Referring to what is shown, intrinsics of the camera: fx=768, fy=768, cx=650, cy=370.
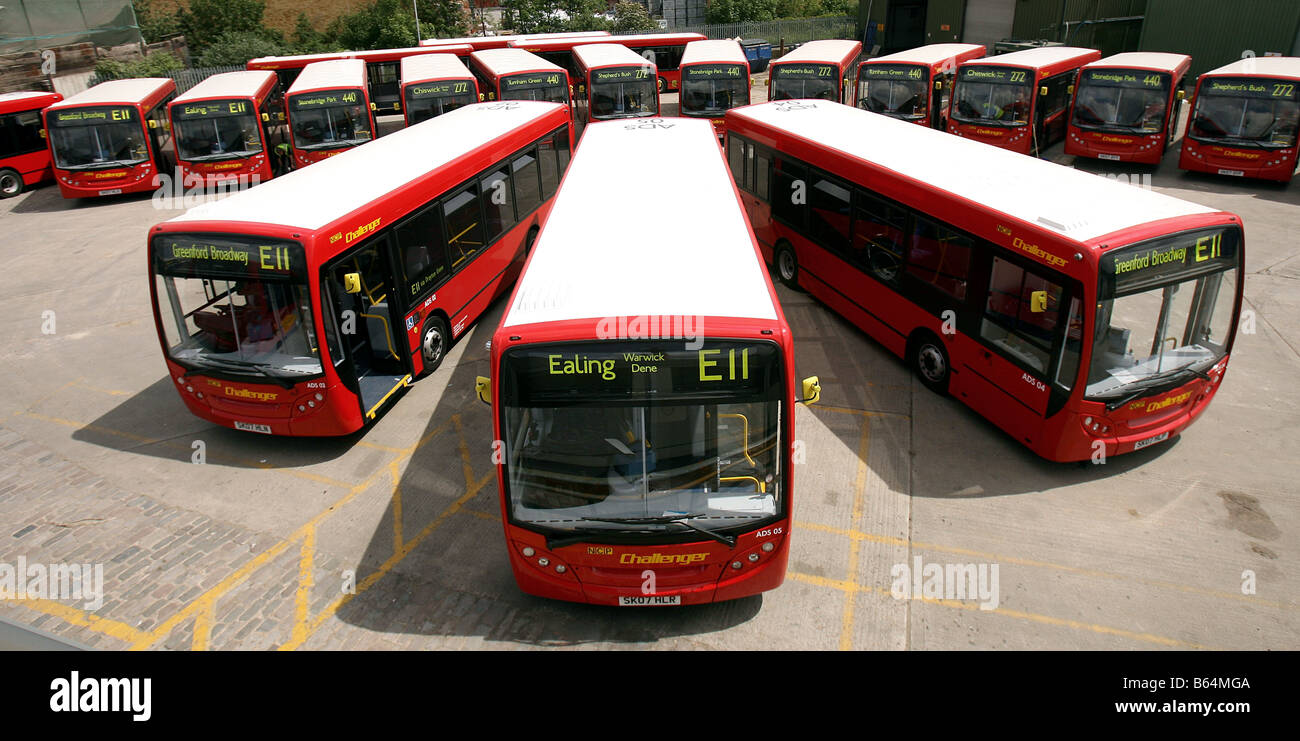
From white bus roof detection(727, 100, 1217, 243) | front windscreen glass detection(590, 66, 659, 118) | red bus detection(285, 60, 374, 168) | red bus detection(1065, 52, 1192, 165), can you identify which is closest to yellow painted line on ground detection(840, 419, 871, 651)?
white bus roof detection(727, 100, 1217, 243)

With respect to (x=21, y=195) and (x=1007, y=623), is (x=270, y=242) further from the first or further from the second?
(x=21, y=195)

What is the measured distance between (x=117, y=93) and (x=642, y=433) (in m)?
21.8

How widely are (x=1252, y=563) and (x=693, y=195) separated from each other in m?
6.37

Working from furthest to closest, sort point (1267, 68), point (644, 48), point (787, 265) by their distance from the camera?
point (644, 48) → point (1267, 68) → point (787, 265)

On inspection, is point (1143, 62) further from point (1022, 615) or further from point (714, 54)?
point (1022, 615)

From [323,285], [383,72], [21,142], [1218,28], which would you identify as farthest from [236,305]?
[1218,28]

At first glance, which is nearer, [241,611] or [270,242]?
[241,611]

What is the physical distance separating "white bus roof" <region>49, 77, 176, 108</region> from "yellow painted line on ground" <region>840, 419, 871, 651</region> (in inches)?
793

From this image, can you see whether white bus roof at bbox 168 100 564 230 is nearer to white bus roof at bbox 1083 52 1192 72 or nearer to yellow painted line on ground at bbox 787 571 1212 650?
yellow painted line on ground at bbox 787 571 1212 650

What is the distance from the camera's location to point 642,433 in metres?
5.63

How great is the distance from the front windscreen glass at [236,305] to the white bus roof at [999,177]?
291 inches

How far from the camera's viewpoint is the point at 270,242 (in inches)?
313

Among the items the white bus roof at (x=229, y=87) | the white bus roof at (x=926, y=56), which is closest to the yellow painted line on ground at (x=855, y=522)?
the white bus roof at (x=926, y=56)

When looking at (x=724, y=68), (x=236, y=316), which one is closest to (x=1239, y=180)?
(x=724, y=68)
